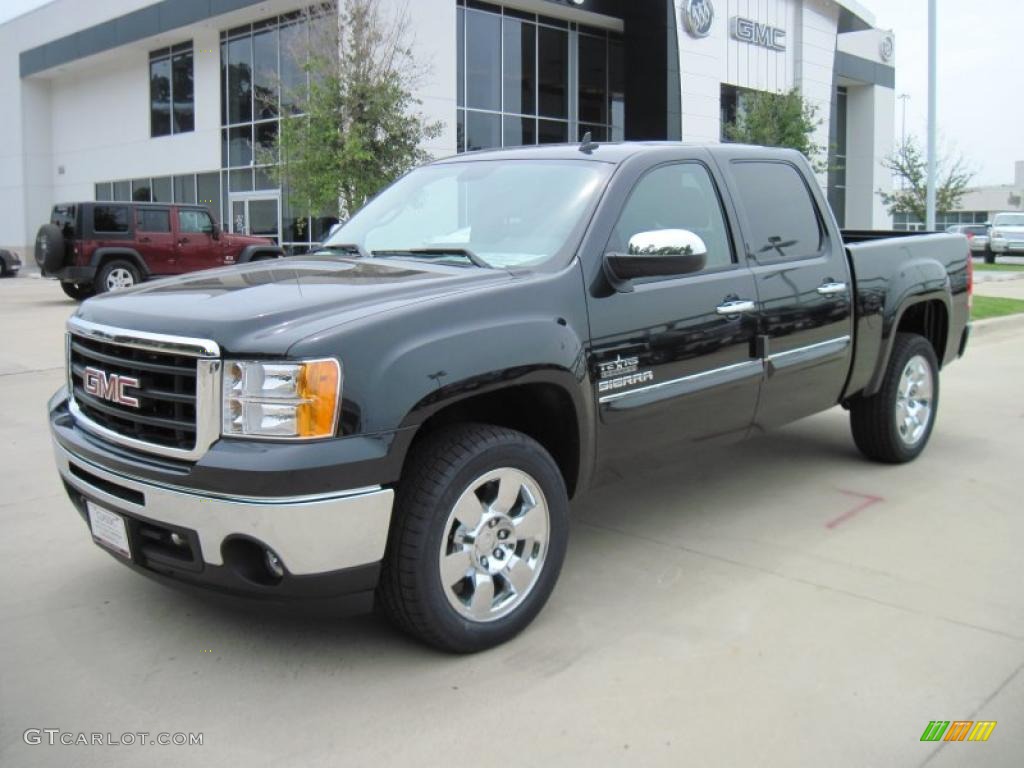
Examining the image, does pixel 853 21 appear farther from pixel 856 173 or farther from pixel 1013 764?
pixel 1013 764

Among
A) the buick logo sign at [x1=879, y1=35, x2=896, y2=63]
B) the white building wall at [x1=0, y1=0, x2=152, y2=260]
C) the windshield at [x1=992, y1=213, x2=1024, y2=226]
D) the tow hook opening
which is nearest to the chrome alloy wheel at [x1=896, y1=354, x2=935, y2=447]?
the tow hook opening

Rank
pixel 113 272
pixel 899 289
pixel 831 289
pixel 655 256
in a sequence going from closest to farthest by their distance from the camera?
pixel 655 256
pixel 831 289
pixel 899 289
pixel 113 272

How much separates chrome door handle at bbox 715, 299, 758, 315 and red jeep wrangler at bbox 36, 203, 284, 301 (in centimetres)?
1431

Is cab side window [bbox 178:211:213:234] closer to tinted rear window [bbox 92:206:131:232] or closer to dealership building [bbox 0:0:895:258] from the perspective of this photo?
tinted rear window [bbox 92:206:131:232]

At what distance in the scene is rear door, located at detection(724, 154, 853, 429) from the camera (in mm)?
4742

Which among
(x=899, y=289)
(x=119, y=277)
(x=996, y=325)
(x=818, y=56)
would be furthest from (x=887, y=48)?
(x=899, y=289)

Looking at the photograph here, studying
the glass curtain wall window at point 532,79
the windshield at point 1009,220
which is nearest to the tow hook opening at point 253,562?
the glass curtain wall window at point 532,79

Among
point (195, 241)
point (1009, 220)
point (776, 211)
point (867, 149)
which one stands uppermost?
point (867, 149)

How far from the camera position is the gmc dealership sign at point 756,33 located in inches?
1199

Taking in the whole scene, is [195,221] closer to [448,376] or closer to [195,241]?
[195,241]

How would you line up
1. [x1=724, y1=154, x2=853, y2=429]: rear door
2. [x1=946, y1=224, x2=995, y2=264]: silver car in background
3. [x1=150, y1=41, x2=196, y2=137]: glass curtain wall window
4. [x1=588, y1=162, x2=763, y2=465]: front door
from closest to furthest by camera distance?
[x1=588, y1=162, x2=763, y2=465]: front door → [x1=724, y1=154, x2=853, y2=429]: rear door → [x1=150, y1=41, x2=196, y2=137]: glass curtain wall window → [x1=946, y1=224, x2=995, y2=264]: silver car in background

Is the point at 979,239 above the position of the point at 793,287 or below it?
above

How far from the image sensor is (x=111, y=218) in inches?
725

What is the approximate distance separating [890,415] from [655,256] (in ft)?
9.14
